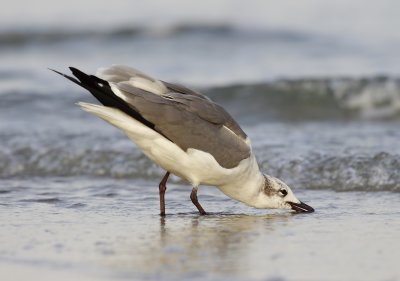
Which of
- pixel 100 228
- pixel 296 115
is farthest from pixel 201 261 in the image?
pixel 296 115

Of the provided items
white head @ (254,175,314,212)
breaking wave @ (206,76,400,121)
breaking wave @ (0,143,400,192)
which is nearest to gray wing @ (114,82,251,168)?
white head @ (254,175,314,212)

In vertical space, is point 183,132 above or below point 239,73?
below

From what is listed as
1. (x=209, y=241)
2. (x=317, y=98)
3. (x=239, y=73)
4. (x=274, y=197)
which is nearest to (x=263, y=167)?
(x=274, y=197)

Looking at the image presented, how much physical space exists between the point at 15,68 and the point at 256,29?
14.6 ft

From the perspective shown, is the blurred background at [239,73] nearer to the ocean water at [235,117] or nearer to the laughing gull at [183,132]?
the ocean water at [235,117]

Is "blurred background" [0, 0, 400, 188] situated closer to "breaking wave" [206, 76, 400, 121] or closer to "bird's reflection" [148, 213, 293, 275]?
"breaking wave" [206, 76, 400, 121]

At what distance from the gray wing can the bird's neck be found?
14 cm

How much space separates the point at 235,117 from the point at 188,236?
5.24m

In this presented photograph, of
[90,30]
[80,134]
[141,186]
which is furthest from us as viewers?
[90,30]

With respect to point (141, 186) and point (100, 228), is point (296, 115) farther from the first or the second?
point (100, 228)

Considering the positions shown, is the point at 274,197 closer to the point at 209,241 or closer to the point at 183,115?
the point at 183,115

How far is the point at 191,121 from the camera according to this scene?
640cm

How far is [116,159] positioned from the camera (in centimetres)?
883

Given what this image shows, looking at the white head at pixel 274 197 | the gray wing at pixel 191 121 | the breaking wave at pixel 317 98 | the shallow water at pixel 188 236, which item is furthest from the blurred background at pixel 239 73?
the gray wing at pixel 191 121
